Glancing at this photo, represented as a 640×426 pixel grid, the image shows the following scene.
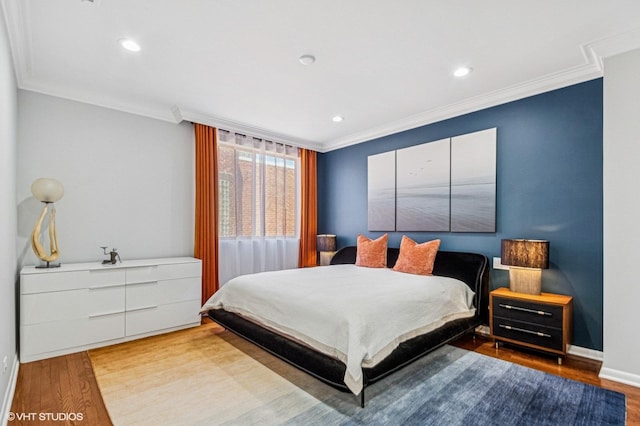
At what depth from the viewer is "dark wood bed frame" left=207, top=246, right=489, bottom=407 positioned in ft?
7.02

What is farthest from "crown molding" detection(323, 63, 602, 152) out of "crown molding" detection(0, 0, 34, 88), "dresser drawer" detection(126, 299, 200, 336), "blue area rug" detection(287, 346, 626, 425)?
"crown molding" detection(0, 0, 34, 88)

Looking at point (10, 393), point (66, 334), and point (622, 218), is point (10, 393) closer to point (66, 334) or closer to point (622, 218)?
point (66, 334)

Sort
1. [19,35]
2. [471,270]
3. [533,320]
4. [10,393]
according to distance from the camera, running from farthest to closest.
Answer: [471,270], [533,320], [19,35], [10,393]

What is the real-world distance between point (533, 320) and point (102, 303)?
425 cm

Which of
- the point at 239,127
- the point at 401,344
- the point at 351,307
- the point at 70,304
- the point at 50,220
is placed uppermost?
the point at 239,127

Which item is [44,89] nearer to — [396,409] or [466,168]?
[396,409]

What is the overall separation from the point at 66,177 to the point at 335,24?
3302 millimetres

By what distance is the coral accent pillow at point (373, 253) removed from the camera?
14.1 ft

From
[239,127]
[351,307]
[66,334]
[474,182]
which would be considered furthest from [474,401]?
[239,127]

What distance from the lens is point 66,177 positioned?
3461mm

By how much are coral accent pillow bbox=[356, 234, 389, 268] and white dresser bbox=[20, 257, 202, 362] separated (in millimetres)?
Result: 2171

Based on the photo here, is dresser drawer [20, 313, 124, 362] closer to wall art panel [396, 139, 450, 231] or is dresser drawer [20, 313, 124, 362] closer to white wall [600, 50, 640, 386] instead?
wall art panel [396, 139, 450, 231]

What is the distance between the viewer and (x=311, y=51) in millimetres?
2684

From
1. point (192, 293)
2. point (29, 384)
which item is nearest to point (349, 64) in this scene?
point (192, 293)
